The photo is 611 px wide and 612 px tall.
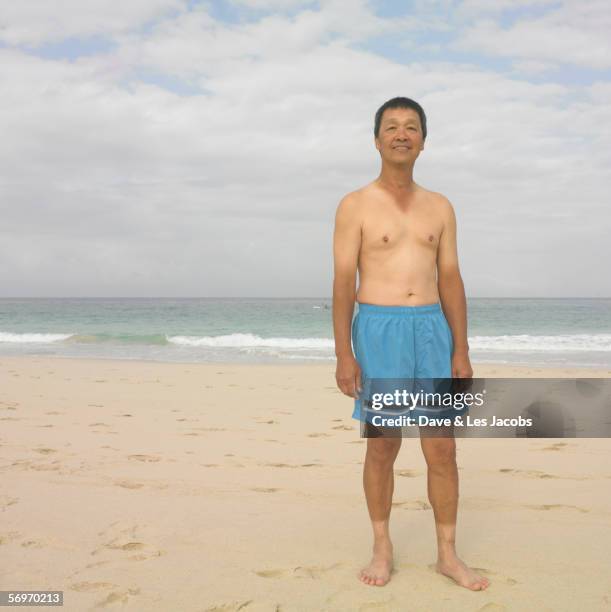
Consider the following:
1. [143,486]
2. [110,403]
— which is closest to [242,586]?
[143,486]

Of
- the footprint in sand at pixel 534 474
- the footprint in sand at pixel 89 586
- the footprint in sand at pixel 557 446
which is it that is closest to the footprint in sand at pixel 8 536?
the footprint in sand at pixel 89 586

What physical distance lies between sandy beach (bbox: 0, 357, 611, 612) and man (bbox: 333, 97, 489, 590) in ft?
0.93

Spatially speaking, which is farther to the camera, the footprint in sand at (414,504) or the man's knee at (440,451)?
the footprint in sand at (414,504)

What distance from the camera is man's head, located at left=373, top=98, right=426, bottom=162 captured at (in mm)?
2797

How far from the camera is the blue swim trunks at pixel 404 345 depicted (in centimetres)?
273

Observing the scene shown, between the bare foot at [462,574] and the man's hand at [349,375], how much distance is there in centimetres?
91

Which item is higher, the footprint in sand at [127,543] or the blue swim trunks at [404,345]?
the blue swim trunks at [404,345]

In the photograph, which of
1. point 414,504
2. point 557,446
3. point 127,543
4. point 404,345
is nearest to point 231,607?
point 127,543

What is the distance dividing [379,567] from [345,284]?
4.37ft

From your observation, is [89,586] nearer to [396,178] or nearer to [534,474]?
[396,178]

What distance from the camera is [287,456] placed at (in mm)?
5023

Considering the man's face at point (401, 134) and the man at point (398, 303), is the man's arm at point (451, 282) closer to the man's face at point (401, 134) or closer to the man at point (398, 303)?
the man at point (398, 303)

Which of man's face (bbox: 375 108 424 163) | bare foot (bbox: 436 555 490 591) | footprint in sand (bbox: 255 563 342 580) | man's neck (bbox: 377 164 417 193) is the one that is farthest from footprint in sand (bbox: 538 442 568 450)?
man's face (bbox: 375 108 424 163)

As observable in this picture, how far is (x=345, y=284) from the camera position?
2801mm
